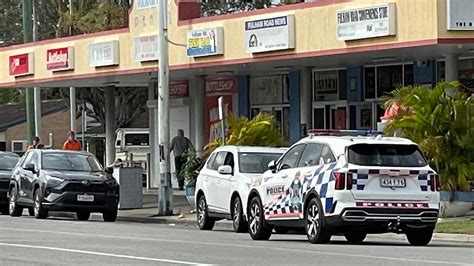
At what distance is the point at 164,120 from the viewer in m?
30.7

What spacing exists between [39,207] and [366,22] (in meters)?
8.65

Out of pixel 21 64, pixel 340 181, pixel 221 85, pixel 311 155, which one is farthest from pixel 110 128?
pixel 340 181

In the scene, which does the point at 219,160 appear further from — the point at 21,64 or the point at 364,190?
the point at 21,64

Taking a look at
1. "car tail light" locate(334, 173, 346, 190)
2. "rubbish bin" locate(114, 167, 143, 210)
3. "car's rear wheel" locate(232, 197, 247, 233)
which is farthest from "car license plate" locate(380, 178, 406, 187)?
"rubbish bin" locate(114, 167, 143, 210)

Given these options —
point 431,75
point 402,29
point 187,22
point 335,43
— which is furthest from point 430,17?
point 187,22

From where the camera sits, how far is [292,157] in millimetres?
21125

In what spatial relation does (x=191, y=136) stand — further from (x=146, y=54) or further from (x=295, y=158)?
(x=295, y=158)

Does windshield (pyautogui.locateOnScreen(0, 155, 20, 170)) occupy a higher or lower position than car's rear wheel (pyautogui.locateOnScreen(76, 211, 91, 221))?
higher

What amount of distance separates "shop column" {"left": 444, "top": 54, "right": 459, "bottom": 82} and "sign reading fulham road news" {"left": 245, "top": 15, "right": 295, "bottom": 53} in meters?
3.77

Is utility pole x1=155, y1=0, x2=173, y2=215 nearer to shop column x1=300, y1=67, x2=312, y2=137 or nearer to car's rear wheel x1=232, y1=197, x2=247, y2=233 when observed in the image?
shop column x1=300, y1=67, x2=312, y2=137

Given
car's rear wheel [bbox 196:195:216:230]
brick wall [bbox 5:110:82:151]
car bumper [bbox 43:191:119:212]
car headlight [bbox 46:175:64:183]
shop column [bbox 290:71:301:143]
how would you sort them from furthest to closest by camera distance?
brick wall [bbox 5:110:82:151], shop column [bbox 290:71:301:143], car headlight [bbox 46:175:64:183], car bumper [bbox 43:191:119:212], car's rear wheel [bbox 196:195:216:230]

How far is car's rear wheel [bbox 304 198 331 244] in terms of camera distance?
1950 cm

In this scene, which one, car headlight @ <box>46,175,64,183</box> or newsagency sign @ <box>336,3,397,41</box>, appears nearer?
newsagency sign @ <box>336,3,397,41</box>

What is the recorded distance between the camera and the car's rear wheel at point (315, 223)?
64.0 ft
